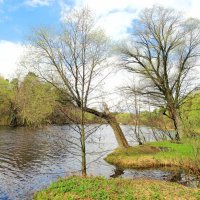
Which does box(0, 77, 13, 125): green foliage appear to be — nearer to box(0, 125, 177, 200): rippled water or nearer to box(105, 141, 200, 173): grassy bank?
box(0, 125, 177, 200): rippled water

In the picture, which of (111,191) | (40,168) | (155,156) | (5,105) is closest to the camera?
(111,191)

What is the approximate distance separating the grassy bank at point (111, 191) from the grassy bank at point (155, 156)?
28.4ft

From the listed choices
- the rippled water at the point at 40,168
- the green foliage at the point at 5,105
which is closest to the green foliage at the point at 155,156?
the rippled water at the point at 40,168

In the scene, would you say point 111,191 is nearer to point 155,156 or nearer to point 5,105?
point 155,156

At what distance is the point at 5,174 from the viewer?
22312 mm

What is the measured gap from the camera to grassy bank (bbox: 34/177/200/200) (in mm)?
13078

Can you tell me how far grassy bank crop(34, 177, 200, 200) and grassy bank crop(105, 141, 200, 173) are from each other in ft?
28.4

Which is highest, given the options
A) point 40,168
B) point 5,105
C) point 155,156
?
point 5,105

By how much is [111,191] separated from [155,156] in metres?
13.2

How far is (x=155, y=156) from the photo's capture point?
85.1 ft

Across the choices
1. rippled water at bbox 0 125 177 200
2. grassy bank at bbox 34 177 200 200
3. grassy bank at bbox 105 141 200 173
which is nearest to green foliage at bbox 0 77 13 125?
rippled water at bbox 0 125 177 200

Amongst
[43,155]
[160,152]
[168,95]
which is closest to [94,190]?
[160,152]

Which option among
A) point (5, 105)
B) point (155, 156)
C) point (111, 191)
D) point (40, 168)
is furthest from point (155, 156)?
point (5, 105)

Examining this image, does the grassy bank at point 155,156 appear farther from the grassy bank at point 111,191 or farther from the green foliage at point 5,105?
the green foliage at point 5,105
